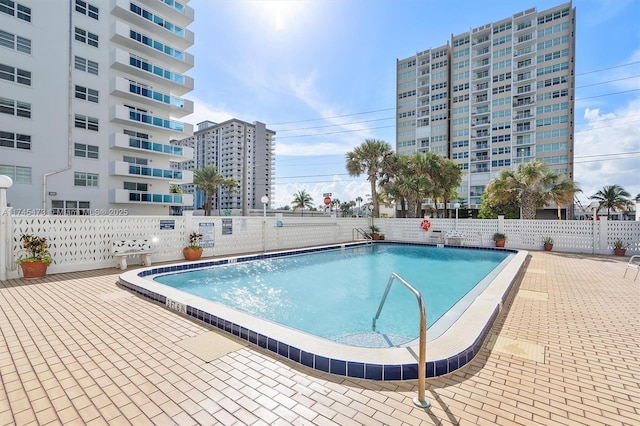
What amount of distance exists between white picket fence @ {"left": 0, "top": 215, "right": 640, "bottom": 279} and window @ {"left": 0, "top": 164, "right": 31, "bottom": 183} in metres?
15.0

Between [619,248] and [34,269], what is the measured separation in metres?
20.7

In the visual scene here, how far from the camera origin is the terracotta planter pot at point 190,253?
10094mm

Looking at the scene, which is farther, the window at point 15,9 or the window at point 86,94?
the window at point 86,94

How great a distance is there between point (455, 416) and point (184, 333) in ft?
11.0

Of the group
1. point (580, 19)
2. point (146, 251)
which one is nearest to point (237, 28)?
point (146, 251)

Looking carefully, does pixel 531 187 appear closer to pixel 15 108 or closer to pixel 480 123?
pixel 15 108

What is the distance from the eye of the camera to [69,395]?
246cm

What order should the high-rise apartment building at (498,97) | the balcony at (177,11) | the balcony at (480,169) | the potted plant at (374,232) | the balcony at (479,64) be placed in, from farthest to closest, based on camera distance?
the balcony at (479,64)
the balcony at (480,169)
the high-rise apartment building at (498,97)
the balcony at (177,11)
the potted plant at (374,232)

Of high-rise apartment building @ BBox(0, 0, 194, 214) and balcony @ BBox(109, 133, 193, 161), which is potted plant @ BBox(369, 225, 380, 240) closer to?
A: high-rise apartment building @ BBox(0, 0, 194, 214)

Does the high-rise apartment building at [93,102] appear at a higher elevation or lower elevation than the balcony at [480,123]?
lower

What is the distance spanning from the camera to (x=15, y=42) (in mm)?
17422

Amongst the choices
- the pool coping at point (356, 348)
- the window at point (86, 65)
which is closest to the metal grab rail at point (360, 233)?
the pool coping at point (356, 348)

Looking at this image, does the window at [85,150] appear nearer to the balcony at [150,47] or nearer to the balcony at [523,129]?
the balcony at [150,47]

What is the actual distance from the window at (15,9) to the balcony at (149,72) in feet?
15.0
